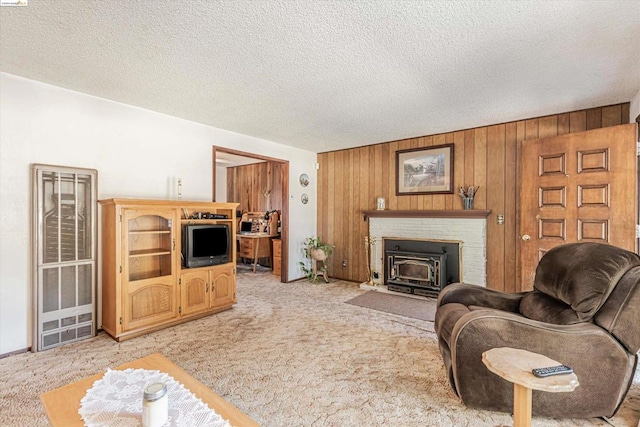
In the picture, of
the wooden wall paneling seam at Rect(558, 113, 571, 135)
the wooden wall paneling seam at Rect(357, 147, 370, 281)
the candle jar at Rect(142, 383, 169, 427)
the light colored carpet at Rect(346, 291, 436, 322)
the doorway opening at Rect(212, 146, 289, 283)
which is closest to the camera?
the candle jar at Rect(142, 383, 169, 427)

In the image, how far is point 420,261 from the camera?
466 cm

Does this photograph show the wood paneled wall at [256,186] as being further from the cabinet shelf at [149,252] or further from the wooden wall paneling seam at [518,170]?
the wooden wall paneling seam at [518,170]

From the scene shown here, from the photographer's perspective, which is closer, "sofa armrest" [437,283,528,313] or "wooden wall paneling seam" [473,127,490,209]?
"sofa armrest" [437,283,528,313]

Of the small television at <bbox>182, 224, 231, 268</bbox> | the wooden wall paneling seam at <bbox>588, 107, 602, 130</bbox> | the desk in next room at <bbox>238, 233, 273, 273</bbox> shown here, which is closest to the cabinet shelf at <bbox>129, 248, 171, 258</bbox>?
the small television at <bbox>182, 224, 231, 268</bbox>

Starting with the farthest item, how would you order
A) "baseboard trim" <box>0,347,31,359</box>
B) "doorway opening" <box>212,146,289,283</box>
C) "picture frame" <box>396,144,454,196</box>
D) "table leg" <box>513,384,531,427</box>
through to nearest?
1. "doorway opening" <box>212,146,289,283</box>
2. "picture frame" <box>396,144,454,196</box>
3. "baseboard trim" <box>0,347,31,359</box>
4. "table leg" <box>513,384,531,427</box>

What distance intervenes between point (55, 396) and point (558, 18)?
136 inches

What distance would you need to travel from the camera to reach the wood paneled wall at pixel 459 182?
391 centimetres

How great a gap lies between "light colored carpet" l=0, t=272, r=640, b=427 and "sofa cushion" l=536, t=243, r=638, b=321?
0.73 meters

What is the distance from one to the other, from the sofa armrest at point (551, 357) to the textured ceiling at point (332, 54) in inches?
72.8

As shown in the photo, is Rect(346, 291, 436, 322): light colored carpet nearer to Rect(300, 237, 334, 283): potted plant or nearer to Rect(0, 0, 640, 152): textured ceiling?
Rect(300, 237, 334, 283): potted plant

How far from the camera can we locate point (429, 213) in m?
4.70

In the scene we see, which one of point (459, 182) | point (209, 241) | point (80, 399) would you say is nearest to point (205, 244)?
point (209, 241)

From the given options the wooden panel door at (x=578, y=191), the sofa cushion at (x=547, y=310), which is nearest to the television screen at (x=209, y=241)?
the sofa cushion at (x=547, y=310)

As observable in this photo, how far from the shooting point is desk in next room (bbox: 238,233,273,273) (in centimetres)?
660
